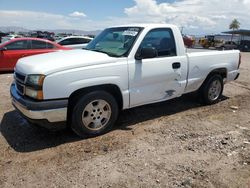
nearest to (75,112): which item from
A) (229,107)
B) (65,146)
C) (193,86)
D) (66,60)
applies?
(65,146)

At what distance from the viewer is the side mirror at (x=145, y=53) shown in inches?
187

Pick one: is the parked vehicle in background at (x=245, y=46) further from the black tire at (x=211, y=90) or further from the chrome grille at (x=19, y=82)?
the chrome grille at (x=19, y=82)

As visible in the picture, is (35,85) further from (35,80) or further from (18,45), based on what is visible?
(18,45)

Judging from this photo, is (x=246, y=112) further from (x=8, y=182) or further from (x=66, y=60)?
(x=8, y=182)

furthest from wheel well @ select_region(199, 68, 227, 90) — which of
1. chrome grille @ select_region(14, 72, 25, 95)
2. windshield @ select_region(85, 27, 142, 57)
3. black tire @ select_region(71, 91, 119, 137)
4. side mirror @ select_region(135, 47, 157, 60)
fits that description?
chrome grille @ select_region(14, 72, 25, 95)

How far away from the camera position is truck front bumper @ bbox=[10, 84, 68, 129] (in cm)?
404

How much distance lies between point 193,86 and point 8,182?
410 cm

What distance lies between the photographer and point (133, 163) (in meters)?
3.84

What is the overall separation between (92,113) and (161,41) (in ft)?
6.48

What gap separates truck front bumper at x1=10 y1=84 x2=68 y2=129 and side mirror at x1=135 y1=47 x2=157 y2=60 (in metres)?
1.50

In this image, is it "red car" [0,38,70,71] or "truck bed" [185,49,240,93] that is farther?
"red car" [0,38,70,71]

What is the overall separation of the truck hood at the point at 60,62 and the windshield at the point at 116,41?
10.9 inches

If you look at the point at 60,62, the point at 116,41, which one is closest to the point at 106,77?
the point at 60,62

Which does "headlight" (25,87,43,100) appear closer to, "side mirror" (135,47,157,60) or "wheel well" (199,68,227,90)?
"side mirror" (135,47,157,60)
